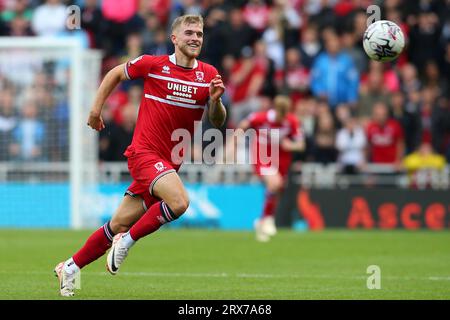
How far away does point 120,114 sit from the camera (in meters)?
21.8

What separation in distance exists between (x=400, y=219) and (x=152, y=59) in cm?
1157

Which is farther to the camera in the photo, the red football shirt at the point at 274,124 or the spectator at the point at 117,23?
the spectator at the point at 117,23

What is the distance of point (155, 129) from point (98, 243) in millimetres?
1168

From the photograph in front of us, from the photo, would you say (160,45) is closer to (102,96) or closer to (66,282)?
(102,96)

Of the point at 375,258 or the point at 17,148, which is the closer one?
the point at 375,258

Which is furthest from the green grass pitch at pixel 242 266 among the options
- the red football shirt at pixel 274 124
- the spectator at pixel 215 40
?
the spectator at pixel 215 40

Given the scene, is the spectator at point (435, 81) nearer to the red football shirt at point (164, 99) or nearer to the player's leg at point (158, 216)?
the red football shirt at point (164, 99)

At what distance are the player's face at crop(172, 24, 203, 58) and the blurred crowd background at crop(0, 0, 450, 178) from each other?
432 inches

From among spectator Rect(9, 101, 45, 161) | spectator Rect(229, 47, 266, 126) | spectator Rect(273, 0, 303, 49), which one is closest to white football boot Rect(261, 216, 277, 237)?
spectator Rect(229, 47, 266, 126)

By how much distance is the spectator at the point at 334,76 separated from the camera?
70.5 feet

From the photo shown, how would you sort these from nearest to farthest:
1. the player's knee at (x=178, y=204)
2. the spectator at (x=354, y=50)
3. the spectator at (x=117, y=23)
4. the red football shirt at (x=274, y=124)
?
the player's knee at (x=178, y=204), the red football shirt at (x=274, y=124), the spectator at (x=354, y=50), the spectator at (x=117, y=23)

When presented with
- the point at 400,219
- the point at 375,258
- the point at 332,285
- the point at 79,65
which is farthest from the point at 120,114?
the point at 332,285
